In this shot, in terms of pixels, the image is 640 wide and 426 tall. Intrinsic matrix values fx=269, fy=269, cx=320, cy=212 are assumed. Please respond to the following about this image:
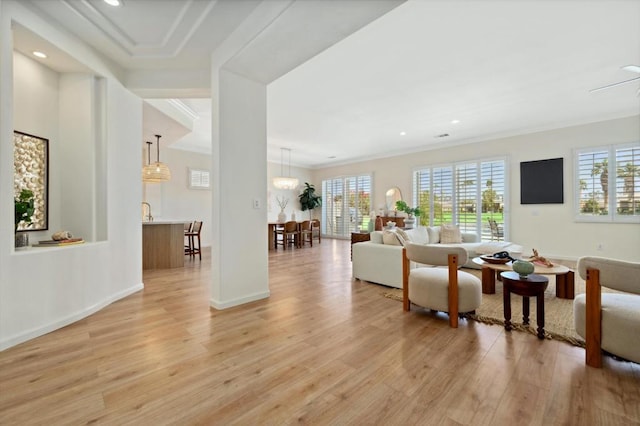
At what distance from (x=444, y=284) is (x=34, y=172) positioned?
4.32m

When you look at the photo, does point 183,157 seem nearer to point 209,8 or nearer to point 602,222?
point 209,8

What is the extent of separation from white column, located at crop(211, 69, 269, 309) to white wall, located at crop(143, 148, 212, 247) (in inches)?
192

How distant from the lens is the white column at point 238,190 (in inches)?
117

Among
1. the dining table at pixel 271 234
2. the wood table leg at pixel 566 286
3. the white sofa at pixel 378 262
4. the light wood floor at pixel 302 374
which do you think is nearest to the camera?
the light wood floor at pixel 302 374

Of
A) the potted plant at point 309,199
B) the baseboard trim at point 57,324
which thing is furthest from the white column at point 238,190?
the potted plant at point 309,199

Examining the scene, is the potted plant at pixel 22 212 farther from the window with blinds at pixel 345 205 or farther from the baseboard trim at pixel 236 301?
the window with blinds at pixel 345 205

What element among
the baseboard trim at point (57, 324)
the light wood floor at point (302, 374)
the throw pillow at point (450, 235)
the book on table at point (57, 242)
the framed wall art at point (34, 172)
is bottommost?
the light wood floor at point (302, 374)

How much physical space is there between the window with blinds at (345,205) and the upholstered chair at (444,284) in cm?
664

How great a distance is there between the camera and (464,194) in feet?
23.5

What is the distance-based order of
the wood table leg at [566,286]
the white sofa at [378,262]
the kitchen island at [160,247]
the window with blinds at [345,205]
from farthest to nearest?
the window with blinds at [345,205] < the kitchen island at [160,247] < the white sofa at [378,262] < the wood table leg at [566,286]

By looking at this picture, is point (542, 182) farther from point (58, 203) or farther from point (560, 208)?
point (58, 203)

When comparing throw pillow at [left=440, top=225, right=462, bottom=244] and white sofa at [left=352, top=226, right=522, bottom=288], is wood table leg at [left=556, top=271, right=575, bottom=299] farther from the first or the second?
throw pillow at [left=440, top=225, right=462, bottom=244]

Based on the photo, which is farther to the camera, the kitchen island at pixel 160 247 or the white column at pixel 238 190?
the kitchen island at pixel 160 247

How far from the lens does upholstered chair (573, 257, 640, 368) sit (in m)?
1.68
